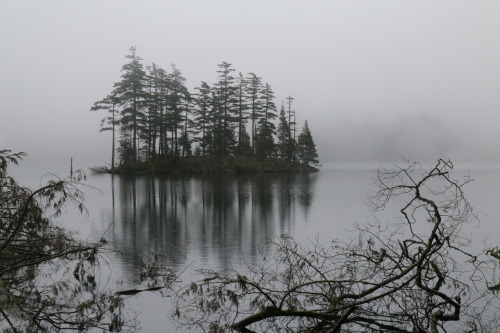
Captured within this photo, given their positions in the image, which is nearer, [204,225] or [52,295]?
[52,295]

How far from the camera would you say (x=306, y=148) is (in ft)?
259

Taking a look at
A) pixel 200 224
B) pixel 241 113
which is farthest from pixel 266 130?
pixel 200 224

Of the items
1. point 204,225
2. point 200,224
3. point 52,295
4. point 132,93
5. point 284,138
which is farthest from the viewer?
point 284,138

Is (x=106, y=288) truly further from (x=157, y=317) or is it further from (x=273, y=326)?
(x=273, y=326)

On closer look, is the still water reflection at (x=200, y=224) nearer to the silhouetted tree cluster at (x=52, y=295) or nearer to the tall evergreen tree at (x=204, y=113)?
the silhouetted tree cluster at (x=52, y=295)

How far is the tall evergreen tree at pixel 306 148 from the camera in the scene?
7794 centimetres

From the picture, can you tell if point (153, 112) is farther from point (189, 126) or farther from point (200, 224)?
point (200, 224)

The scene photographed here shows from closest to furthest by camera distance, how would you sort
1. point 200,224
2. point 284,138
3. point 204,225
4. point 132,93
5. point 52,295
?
1. point 52,295
2. point 204,225
3. point 200,224
4. point 132,93
5. point 284,138

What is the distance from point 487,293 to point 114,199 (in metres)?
22.1

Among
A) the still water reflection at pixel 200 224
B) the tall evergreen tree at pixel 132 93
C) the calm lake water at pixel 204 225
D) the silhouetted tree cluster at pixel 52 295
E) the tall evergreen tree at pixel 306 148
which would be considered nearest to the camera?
the silhouetted tree cluster at pixel 52 295

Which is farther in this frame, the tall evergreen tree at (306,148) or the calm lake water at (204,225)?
the tall evergreen tree at (306,148)

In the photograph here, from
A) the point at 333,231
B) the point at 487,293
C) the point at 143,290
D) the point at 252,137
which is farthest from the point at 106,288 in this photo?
the point at 252,137

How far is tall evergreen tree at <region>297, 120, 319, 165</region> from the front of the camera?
77.9m

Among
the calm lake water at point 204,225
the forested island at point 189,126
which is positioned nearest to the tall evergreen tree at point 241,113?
the forested island at point 189,126
